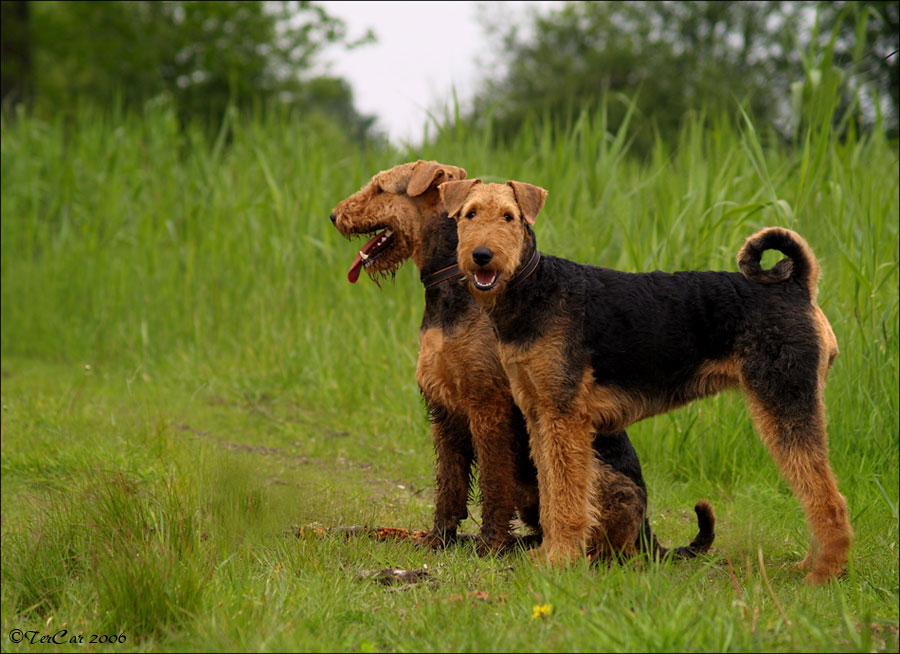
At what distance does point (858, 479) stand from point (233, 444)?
4.58m

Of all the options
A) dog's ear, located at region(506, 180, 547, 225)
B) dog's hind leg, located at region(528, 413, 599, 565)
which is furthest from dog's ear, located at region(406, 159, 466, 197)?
dog's hind leg, located at region(528, 413, 599, 565)

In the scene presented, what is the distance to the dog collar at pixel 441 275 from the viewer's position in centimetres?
428

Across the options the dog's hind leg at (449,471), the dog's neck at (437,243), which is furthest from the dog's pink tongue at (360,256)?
the dog's hind leg at (449,471)

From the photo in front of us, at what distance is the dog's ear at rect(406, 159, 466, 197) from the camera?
438 centimetres

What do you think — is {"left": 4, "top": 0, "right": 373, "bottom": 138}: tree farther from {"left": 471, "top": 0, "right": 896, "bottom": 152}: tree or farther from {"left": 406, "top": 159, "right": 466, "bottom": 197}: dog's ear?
{"left": 406, "top": 159, "right": 466, "bottom": 197}: dog's ear

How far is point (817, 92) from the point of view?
6.10 m

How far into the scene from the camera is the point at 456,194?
3965 millimetres

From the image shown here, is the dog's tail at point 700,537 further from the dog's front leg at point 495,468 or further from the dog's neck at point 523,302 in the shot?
the dog's neck at point 523,302

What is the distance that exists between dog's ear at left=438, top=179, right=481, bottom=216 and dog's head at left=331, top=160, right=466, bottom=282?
1.38 feet

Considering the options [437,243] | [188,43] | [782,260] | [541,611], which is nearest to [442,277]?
[437,243]

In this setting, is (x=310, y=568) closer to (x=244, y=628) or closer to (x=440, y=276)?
(x=244, y=628)

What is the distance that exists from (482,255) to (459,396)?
37.7 inches

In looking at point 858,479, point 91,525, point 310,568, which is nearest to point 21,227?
point 91,525

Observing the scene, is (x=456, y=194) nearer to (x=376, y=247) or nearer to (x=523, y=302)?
(x=523, y=302)
